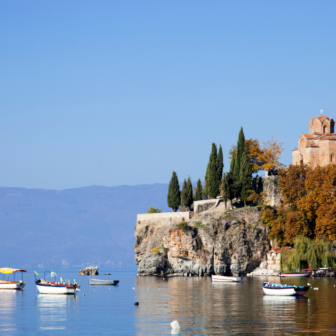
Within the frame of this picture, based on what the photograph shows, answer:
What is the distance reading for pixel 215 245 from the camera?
77812 mm

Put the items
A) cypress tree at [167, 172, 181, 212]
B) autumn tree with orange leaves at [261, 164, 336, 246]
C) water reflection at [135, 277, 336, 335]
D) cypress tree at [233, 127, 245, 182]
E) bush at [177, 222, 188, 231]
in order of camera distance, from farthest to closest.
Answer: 1. cypress tree at [167, 172, 181, 212]
2. cypress tree at [233, 127, 245, 182]
3. bush at [177, 222, 188, 231]
4. autumn tree with orange leaves at [261, 164, 336, 246]
5. water reflection at [135, 277, 336, 335]

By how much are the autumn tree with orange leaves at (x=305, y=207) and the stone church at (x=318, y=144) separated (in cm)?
422

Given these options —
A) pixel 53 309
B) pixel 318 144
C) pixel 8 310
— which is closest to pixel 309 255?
pixel 318 144

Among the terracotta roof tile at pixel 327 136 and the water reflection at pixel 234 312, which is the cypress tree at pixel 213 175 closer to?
the terracotta roof tile at pixel 327 136

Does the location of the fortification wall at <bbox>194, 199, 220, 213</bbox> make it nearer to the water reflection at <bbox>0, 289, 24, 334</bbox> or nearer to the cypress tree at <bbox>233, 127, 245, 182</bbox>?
the cypress tree at <bbox>233, 127, 245, 182</bbox>

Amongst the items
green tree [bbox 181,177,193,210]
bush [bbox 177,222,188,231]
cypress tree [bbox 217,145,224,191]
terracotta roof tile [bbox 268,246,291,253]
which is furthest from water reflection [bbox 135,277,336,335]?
green tree [bbox 181,177,193,210]

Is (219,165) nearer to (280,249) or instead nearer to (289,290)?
(280,249)

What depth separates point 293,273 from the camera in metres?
67.7

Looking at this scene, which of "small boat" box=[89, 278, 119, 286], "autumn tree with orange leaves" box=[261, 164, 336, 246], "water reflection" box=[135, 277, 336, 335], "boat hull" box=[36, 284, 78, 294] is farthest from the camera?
"small boat" box=[89, 278, 119, 286]

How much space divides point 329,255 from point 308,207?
21.1 feet

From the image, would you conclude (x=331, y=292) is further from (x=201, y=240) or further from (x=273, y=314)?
(x=201, y=240)

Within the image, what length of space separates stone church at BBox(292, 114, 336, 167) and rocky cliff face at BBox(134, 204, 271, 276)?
1151 centimetres

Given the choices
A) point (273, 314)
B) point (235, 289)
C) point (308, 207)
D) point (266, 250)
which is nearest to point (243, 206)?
point (266, 250)

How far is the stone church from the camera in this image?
3164 inches
